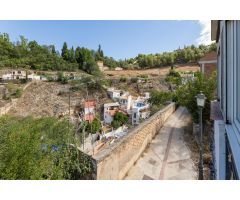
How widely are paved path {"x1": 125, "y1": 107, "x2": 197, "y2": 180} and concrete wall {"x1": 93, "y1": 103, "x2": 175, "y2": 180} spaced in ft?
0.59

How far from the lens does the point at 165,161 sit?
4.82m

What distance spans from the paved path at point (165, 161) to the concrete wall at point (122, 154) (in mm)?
179

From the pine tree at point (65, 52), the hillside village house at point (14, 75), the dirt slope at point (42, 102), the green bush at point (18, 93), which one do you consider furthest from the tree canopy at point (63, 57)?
the green bush at point (18, 93)

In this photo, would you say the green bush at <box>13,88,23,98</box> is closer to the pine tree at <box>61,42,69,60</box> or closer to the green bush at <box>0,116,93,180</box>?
the pine tree at <box>61,42,69,60</box>

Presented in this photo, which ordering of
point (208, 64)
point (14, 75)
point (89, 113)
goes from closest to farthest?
point (89, 113)
point (208, 64)
point (14, 75)

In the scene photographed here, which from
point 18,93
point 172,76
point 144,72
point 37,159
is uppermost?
point 144,72

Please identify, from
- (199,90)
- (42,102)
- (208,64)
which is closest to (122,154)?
(199,90)

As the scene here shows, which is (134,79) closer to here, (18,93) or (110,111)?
(110,111)

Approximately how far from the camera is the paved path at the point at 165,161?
13.7ft

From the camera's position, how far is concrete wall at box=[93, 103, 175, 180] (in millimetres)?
3204

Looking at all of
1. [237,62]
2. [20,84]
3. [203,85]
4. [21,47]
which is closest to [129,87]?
[20,84]

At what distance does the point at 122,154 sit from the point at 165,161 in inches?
57.5
